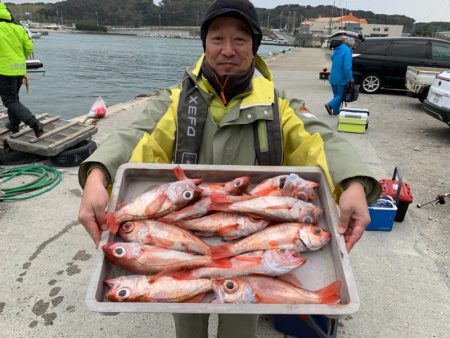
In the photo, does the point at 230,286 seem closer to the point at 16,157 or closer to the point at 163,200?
the point at 163,200

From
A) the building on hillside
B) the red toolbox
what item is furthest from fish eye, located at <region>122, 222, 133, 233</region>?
the building on hillside

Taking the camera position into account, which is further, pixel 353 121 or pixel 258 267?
pixel 353 121

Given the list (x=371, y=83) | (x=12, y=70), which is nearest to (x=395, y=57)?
(x=371, y=83)

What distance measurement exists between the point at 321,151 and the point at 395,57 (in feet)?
44.4

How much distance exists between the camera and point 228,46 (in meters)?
2.07

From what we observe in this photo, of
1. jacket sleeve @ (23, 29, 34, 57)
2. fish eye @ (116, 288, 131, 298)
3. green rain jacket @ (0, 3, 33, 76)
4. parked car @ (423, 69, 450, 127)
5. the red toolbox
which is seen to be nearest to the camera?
fish eye @ (116, 288, 131, 298)

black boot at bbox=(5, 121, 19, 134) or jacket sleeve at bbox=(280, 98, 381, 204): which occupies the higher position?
jacket sleeve at bbox=(280, 98, 381, 204)

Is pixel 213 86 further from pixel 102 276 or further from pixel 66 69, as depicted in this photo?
pixel 66 69

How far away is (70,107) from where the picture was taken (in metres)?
17.8

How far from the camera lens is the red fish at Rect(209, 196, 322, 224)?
1838 millimetres

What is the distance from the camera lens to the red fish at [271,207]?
184 centimetres

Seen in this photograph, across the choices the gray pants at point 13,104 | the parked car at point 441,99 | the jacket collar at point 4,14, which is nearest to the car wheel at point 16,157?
the gray pants at point 13,104

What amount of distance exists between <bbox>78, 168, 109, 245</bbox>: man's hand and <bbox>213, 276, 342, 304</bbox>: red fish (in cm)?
63

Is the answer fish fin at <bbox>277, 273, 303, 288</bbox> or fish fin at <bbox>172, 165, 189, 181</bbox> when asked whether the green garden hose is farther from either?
fish fin at <bbox>277, 273, 303, 288</bbox>
